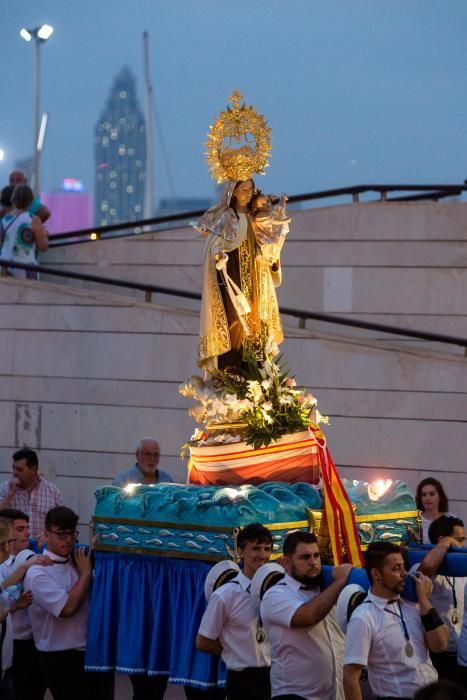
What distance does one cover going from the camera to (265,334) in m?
9.74

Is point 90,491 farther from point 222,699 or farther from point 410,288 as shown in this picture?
point 222,699

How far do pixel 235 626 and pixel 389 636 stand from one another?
107 cm

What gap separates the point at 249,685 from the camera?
7.12 metres

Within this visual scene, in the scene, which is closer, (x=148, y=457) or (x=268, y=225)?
(x=268, y=225)

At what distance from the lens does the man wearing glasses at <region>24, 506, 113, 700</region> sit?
26.0 ft

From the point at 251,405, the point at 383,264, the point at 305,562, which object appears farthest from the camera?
the point at 383,264

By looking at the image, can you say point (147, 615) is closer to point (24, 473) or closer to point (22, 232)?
point (24, 473)

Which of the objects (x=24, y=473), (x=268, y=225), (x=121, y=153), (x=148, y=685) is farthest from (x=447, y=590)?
(x=121, y=153)

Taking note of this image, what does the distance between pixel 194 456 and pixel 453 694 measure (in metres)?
5.77

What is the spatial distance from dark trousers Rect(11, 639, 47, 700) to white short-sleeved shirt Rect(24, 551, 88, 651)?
0.39 metres

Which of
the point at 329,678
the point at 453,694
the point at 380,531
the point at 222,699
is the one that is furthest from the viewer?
the point at 380,531

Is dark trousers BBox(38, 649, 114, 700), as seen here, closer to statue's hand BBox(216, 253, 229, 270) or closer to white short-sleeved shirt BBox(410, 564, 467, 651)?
white short-sleeved shirt BBox(410, 564, 467, 651)

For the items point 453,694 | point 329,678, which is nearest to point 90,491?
point 329,678

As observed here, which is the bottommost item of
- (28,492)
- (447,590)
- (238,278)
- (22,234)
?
(447,590)
